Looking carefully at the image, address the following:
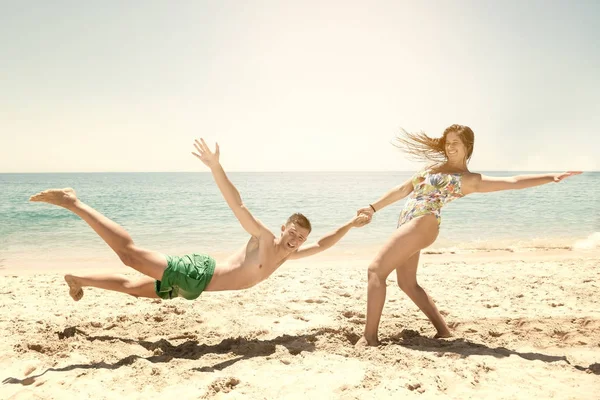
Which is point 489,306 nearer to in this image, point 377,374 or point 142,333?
point 377,374

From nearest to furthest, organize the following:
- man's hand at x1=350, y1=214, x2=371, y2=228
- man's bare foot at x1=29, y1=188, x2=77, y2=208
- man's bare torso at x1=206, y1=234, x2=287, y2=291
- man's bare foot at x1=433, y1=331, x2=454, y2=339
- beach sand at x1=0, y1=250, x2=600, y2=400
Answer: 1. beach sand at x1=0, y1=250, x2=600, y2=400
2. man's bare foot at x1=29, y1=188, x2=77, y2=208
3. man's bare torso at x1=206, y1=234, x2=287, y2=291
4. man's bare foot at x1=433, y1=331, x2=454, y2=339
5. man's hand at x1=350, y1=214, x2=371, y2=228

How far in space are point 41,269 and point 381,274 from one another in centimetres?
838

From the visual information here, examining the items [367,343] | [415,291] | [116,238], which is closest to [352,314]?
[415,291]

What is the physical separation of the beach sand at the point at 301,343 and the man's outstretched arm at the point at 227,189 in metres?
1.23

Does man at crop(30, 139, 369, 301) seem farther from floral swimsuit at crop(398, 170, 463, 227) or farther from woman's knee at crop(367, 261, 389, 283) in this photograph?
floral swimsuit at crop(398, 170, 463, 227)

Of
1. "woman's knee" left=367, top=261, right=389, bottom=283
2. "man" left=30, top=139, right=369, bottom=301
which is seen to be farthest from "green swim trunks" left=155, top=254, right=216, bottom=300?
"woman's knee" left=367, top=261, right=389, bottom=283

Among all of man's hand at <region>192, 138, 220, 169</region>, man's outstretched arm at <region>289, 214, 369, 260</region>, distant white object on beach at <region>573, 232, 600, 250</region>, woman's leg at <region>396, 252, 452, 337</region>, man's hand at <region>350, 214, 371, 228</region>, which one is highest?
man's hand at <region>192, 138, 220, 169</region>

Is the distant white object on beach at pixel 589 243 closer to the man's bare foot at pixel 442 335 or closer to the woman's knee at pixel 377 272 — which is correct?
the man's bare foot at pixel 442 335

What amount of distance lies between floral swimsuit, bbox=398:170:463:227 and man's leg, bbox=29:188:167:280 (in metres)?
2.45

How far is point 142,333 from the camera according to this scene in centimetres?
447

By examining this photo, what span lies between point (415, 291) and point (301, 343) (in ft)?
4.30

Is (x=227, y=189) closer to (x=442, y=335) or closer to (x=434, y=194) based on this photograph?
(x=434, y=194)

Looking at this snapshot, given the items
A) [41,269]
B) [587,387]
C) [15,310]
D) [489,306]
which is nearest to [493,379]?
[587,387]

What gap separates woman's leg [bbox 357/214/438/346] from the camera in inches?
151
